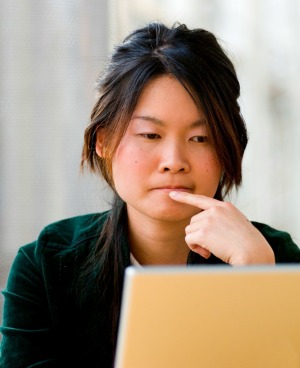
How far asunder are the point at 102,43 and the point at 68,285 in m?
0.76

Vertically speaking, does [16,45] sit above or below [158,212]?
above

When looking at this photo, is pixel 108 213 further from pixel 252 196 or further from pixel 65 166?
pixel 252 196

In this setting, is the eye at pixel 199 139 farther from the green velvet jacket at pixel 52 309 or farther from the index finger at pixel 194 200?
the green velvet jacket at pixel 52 309

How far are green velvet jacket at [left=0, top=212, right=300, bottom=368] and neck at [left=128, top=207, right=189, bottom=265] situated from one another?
1.5 inches

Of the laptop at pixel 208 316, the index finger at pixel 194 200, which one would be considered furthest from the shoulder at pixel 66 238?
the laptop at pixel 208 316

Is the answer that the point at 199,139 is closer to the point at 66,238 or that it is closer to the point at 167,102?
the point at 167,102

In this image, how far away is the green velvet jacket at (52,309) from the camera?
4.10 ft

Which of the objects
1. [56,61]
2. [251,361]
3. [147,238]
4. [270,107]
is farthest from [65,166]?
[251,361]

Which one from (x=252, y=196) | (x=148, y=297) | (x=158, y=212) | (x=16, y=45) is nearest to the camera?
(x=148, y=297)

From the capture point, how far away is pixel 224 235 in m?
Result: 1.17

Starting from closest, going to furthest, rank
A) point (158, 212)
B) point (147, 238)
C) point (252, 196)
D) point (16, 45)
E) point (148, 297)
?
point (148, 297) < point (158, 212) < point (147, 238) < point (16, 45) < point (252, 196)

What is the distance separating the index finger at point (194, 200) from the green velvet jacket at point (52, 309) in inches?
8.6

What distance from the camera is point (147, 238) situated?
143cm

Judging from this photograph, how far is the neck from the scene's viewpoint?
55.2 inches
